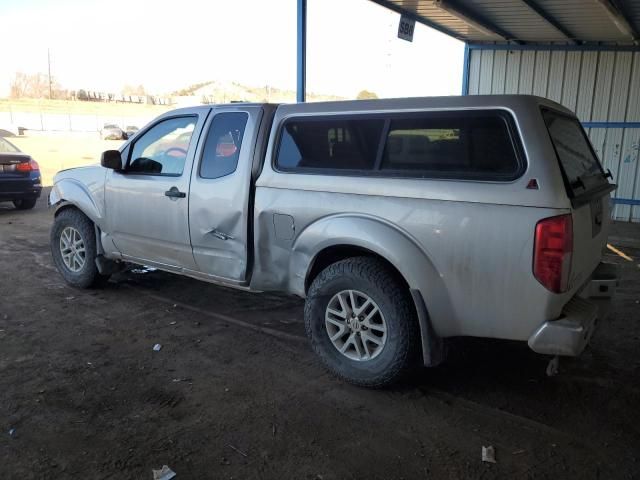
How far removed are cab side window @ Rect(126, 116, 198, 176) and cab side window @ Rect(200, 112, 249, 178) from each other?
0.94 ft

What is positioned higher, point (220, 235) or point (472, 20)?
point (472, 20)

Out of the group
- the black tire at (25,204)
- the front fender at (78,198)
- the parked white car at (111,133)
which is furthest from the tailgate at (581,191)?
the parked white car at (111,133)

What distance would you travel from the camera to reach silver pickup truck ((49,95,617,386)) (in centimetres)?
309

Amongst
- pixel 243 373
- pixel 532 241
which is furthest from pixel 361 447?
pixel 532 241

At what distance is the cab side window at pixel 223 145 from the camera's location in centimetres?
451

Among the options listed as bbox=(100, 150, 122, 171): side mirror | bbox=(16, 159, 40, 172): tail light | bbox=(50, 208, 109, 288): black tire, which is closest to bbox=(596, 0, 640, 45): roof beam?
bbox=(100, 150, 122, 171): side mirror

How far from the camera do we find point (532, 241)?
3.01 m

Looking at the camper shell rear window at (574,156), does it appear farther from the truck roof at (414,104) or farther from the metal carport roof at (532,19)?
the metal carport roof at (532,19)

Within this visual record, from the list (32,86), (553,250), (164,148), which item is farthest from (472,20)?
(32,86)

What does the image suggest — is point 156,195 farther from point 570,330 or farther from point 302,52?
point 302,52

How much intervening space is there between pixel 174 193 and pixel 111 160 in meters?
0.91

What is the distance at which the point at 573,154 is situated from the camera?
364 cm

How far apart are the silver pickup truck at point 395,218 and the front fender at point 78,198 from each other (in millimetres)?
806

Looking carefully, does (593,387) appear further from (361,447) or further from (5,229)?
(5,229)
